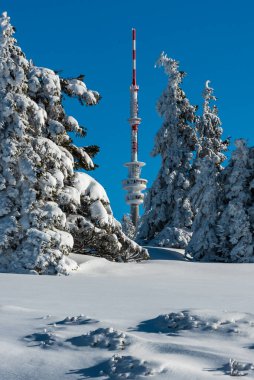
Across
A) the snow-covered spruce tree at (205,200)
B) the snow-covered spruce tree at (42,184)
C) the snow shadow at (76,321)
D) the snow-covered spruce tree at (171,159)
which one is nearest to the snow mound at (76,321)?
the snow shadow at (76,321)

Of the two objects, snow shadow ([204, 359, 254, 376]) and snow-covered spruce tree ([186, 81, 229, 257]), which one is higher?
snow-covered spruce tree ([186, 81, 229, 257])

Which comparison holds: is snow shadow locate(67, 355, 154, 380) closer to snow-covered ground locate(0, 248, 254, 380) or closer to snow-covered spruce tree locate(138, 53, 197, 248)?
snow-covered ground locate(0, 248, 254, 380)

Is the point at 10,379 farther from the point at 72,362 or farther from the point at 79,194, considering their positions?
the point at 79,194

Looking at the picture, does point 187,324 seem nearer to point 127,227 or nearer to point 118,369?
point 118,369

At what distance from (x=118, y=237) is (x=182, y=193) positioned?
1266 cm

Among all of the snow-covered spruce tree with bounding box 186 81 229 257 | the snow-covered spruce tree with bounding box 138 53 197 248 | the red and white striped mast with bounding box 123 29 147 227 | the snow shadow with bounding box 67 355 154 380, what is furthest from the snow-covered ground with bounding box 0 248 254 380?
the red and white striped mast with bounding box 123 29 147 227

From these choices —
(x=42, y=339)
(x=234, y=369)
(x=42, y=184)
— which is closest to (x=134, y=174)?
(x=42, y=184)

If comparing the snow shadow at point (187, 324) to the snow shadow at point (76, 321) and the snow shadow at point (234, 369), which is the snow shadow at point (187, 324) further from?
the snow shadow at point (234, 369)

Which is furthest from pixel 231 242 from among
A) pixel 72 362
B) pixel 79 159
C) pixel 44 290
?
pixel 72 362

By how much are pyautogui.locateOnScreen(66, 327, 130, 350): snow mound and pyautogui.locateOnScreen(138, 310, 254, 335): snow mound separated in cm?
82

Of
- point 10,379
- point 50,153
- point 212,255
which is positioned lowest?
point 10,379

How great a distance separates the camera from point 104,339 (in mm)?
6680

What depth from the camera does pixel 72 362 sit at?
617cm

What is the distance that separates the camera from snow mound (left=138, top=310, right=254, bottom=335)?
7426 millimetres
